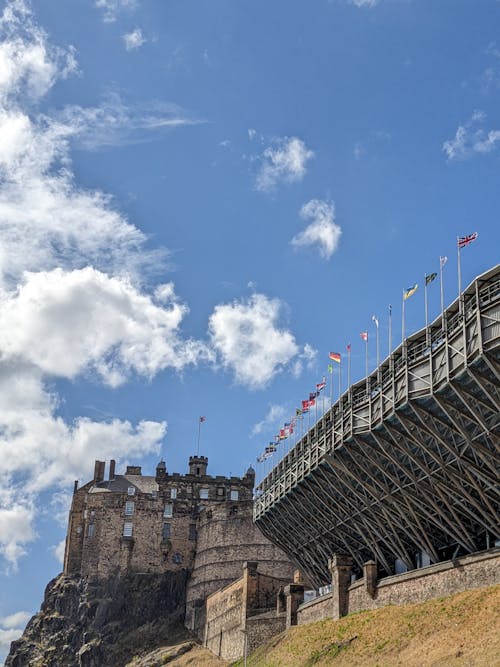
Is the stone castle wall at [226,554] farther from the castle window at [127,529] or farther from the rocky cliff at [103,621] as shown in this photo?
the castle window at [127,529]

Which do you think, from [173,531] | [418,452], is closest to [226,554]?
[173,531]

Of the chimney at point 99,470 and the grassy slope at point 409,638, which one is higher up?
the chimney at point 99,470

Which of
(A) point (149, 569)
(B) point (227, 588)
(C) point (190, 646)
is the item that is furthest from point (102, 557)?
(B) point (227, 588)

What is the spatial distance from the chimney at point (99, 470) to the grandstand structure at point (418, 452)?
51.4m

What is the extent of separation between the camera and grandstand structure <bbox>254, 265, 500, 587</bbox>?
1834 inches

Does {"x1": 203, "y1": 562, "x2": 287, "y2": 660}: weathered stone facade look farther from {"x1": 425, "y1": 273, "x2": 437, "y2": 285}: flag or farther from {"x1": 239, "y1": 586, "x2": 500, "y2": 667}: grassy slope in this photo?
{"x1": 425, "y1": 273, "x2": 437, "y2": 285}: flag

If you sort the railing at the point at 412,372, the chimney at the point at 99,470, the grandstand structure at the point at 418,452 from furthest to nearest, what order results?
the chimney at the point at 99,470, the grandstand structure at the point at 418,452, the railing at the point at 412,372

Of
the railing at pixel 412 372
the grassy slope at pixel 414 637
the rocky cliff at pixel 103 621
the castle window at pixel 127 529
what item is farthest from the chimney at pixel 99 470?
the grassy slope at pixel 414 637

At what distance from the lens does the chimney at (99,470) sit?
121 m

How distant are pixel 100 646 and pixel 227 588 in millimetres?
24047

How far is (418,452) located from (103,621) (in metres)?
63.0

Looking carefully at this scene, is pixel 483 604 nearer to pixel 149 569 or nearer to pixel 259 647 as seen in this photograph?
pixel 259 647

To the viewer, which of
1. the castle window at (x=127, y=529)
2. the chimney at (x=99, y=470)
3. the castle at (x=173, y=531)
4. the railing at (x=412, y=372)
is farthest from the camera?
the chimney at (x=99, y=470)

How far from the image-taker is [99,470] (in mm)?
122000
